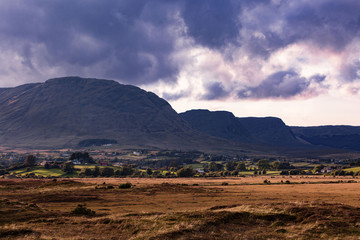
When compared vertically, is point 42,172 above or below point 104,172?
below

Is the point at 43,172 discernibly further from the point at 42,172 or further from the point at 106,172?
the point at 106,172

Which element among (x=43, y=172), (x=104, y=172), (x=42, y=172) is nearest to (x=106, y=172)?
(x=104, y=172)

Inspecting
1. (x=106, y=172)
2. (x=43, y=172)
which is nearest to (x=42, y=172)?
(x=43, y=172)

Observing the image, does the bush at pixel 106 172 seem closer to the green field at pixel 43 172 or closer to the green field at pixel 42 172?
the green field at pixel 43 172

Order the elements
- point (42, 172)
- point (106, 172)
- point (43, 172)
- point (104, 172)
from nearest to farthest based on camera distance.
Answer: point (43, 172) < point (42, 172) < point (104, 172) < point (106, 172)

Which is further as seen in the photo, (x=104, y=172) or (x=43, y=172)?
(x=104, y=172)

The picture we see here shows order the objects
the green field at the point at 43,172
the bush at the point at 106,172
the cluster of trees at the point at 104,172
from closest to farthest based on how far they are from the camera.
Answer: the green field at the point at 43,172
the cluster of trees at the point at 104,172
the bush at the point at 106,172

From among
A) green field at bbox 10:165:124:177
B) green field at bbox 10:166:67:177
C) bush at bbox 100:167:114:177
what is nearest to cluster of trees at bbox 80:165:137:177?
bush at bbox 100:167:114:177

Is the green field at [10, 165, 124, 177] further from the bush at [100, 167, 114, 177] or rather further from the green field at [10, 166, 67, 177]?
the bush at [100, 167, 114, 177]

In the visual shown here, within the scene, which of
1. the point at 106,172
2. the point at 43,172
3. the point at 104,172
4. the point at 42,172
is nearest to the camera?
the point at 43,172

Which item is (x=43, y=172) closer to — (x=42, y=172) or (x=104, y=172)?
(x=42, y=172)

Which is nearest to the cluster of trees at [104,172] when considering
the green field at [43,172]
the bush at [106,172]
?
the bush at [106,172]

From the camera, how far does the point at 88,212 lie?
38.4m

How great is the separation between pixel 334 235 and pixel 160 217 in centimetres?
1519
